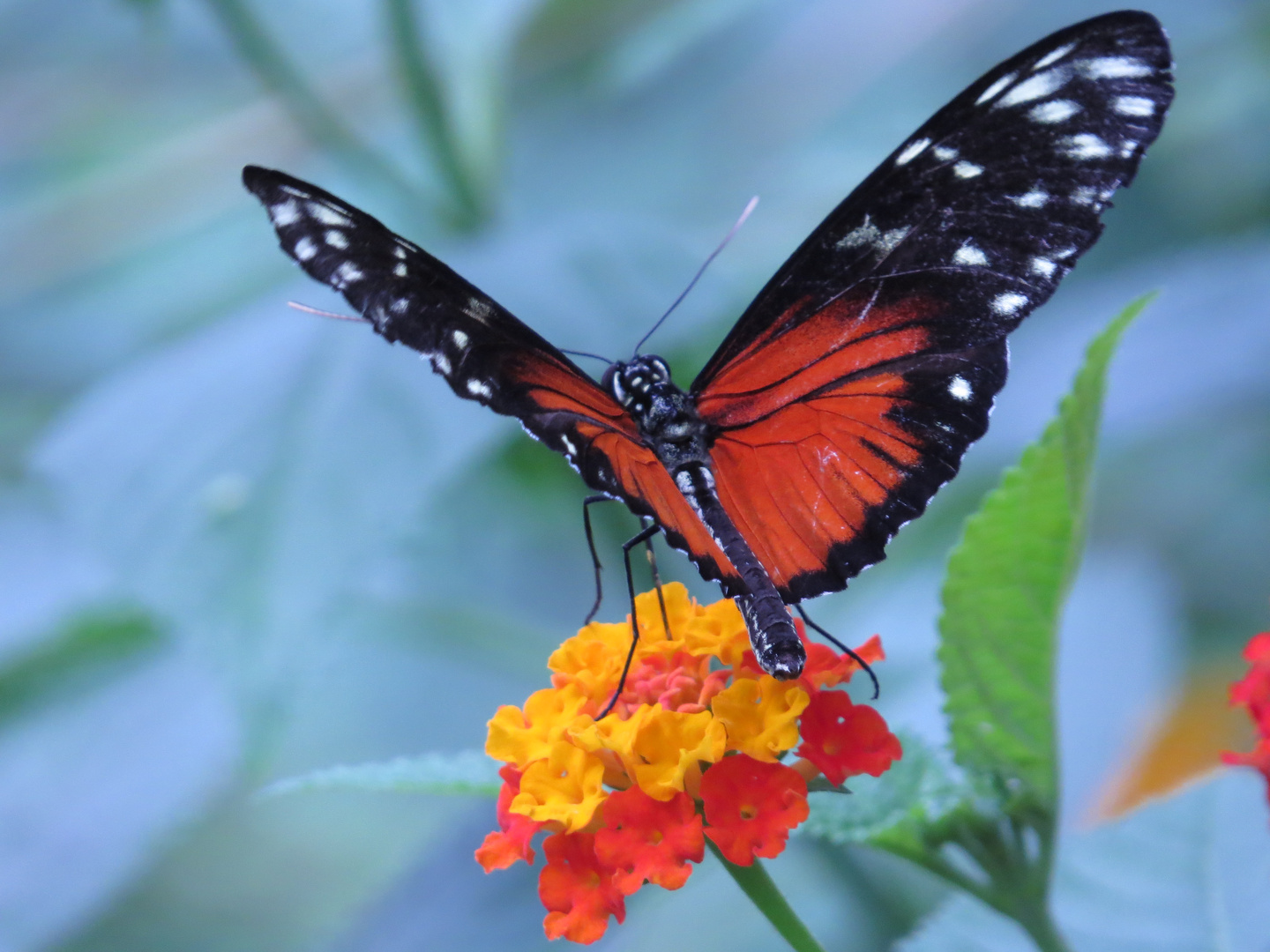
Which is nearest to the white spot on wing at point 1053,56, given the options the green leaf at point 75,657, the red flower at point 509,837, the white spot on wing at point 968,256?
the white spot on wing at point 968,256

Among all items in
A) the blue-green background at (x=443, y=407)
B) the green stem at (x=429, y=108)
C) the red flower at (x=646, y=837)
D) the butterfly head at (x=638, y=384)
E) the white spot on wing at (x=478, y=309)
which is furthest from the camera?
the green stem at (x=429, y=108)

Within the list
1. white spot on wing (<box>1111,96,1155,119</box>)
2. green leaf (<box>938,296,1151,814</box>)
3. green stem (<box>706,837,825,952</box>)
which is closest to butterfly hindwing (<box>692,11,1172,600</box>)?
white spot on wing (<box>1111,96,1155,119</box>)

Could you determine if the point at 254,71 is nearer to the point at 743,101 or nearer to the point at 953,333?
the point at 953,333

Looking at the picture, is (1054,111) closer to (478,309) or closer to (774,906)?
(478,309)

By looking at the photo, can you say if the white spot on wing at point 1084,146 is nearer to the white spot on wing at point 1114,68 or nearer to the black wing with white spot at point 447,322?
the white spot on wing at point 1114,68

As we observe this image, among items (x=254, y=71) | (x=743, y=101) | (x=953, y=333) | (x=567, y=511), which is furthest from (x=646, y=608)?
(x=743, y=101)

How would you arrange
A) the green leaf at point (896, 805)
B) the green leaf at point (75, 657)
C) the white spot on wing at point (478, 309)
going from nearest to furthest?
the green leaf at point (896, 805), the white spot on wing at point (478, 309), the green leaf at point (75, 657)

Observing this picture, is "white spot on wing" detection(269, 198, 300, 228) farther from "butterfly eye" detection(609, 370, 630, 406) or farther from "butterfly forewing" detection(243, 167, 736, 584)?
"butterfly eye" detection(609, 370, 630, 406)
